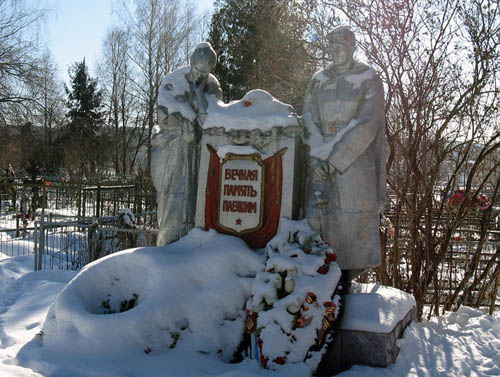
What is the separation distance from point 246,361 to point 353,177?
1828 mm

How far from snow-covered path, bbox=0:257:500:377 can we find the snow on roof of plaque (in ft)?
6.67

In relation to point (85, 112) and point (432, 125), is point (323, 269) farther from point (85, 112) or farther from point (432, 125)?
point (85, 112)

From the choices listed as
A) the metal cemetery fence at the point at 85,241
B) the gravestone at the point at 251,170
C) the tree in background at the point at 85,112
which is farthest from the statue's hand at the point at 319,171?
the tree in background at the point at 85,112

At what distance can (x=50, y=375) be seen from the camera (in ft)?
9.89

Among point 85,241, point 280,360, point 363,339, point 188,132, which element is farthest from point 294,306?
point 85,241

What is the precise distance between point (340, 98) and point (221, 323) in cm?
224

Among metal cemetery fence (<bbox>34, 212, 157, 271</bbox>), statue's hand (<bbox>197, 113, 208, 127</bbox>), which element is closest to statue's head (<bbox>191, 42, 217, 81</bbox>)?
statue's hand (<bbox>197, 113, 208, 127</bbox>)

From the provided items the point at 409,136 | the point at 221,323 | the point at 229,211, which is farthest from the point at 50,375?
the point at 409,136

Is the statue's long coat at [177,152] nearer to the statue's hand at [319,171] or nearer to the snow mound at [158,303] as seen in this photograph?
the snow mound at [158,303]

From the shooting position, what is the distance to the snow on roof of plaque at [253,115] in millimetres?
4206

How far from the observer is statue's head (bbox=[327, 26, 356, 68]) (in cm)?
422

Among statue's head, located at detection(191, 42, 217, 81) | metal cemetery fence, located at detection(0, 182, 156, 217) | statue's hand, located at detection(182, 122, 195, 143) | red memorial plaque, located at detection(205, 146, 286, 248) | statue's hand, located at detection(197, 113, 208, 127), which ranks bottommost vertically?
metal cemetery fence, located at detection(0, 182, 156, 217)

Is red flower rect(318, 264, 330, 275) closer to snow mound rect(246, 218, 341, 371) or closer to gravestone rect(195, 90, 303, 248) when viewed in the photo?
snow mound rect(246, 218, 341, 371)

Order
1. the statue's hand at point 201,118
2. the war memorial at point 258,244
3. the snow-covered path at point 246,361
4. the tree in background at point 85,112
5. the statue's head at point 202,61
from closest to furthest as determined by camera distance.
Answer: the snow-covered path at point 246,361
the war memorial at point 258,244
the statue's hand at point 201,118
the statue's head at point 202,61
the tree in background at point 85,112
